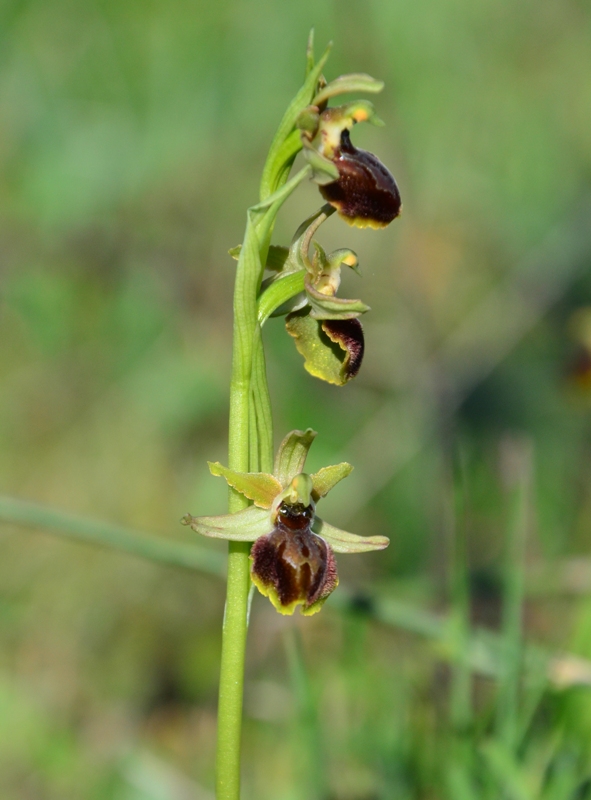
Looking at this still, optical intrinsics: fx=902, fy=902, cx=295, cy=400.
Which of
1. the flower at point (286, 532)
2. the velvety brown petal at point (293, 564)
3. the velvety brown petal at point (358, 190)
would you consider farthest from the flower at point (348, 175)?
the velvety brown petal at point (293, 564)

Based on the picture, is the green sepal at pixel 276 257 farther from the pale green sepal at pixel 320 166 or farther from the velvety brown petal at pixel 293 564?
the velvety brown petal at pixel 293 564

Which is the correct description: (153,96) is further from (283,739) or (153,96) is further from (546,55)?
(283,739)

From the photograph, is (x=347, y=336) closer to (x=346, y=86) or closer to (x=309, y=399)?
(x=346, y=86)

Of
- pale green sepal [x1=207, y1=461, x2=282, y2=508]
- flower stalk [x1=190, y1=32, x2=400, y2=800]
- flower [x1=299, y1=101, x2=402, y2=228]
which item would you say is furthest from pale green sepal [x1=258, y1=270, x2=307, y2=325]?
pale green sepal [x1=207, y1=461, x2=282, y2=508]

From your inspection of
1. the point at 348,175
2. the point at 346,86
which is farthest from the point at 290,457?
the point at 346,86

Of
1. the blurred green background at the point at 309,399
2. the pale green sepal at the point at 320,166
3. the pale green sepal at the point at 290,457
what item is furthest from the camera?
the blurred green background at the point at 309,399

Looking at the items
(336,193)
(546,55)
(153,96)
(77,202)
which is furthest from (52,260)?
(546,55)
